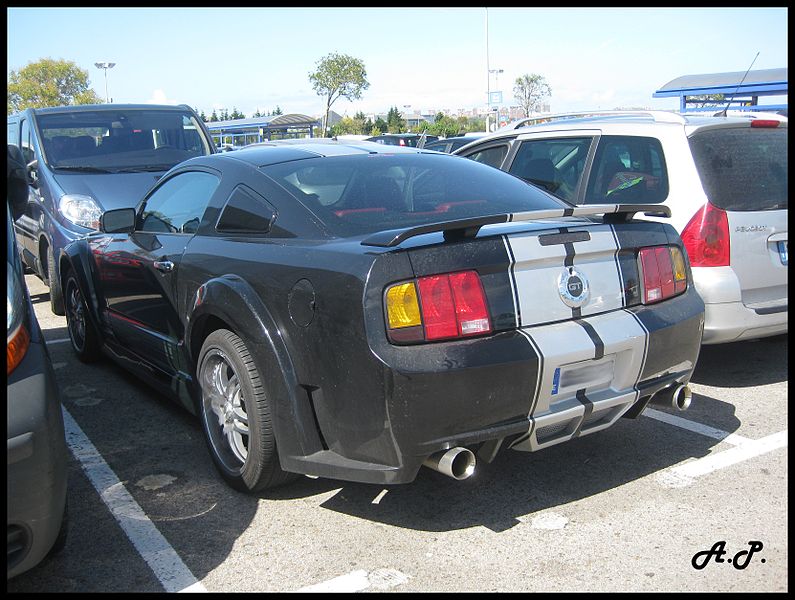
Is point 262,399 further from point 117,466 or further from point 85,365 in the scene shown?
point 85,365

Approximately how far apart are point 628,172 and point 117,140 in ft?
18.1

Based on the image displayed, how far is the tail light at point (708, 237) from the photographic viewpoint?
476 cm

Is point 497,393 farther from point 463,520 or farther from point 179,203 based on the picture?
point 179,203

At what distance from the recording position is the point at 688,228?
4.79 metres

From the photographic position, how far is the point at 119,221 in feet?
16.3

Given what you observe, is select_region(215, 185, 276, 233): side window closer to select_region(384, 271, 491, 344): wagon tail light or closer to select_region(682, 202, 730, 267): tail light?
select_region(384, 271, 491, 344): wagon tail light

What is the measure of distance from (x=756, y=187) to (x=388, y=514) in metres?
3.20

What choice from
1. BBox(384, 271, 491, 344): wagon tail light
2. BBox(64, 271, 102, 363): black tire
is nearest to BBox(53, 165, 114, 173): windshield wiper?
BBox(64, 271, 102, 363): black tire

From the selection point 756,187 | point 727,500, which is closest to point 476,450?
point 727,500

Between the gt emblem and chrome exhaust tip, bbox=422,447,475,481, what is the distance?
736 mm

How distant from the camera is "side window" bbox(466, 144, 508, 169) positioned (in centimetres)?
643

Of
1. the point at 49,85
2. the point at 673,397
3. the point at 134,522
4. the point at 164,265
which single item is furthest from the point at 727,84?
the point at 49,85

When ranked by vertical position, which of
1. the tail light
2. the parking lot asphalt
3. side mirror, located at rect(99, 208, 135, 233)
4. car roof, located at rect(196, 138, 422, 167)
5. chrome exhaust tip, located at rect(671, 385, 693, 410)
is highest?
car roof, located at rect(196, 138, 422, 167)

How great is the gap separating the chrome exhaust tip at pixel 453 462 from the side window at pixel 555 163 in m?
3.04
